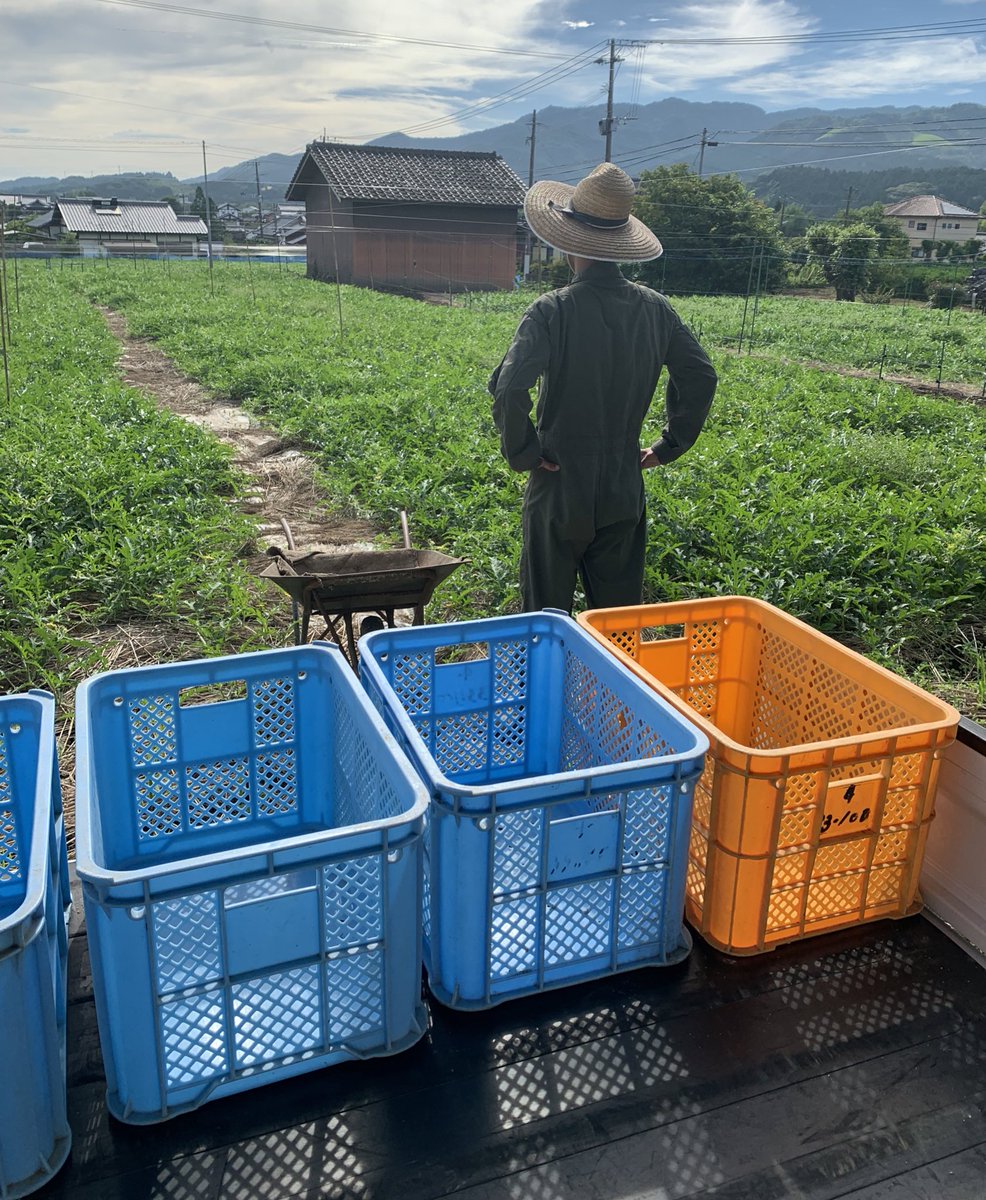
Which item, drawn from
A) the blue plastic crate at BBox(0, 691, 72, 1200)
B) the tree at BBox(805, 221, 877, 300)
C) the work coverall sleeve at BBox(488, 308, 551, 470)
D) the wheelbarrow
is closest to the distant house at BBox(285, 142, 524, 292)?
the tree at BBox(805, 221, 877, 300)

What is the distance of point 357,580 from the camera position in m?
3.23

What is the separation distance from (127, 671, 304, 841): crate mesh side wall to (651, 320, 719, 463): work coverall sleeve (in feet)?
6.12

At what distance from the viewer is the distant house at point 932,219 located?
64938 mm

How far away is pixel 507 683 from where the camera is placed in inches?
116

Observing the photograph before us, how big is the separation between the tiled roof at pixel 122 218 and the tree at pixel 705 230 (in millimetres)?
39809

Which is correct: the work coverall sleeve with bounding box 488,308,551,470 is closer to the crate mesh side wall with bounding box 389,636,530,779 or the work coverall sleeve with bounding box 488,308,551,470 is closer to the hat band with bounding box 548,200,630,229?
the hat band with bounding box 548,200,630,229

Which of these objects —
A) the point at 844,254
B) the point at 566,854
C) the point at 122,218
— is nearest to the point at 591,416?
the point at 566,854

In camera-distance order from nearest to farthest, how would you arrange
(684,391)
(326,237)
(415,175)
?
1. (684,391)
2. (415,175)
3. (326,237)

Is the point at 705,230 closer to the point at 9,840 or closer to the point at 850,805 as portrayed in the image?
the point at 850,805

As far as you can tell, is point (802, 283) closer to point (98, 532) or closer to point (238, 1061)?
point (98, 532)

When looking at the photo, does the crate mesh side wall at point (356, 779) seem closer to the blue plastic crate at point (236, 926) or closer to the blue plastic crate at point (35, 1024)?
the blue plastic crate at point (236, 926)

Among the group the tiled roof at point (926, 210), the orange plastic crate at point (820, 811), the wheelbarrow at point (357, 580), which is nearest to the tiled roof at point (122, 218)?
the tiled roof at point (926, 210)

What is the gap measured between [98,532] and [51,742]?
3.88 m

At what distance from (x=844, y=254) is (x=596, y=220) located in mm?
39161
